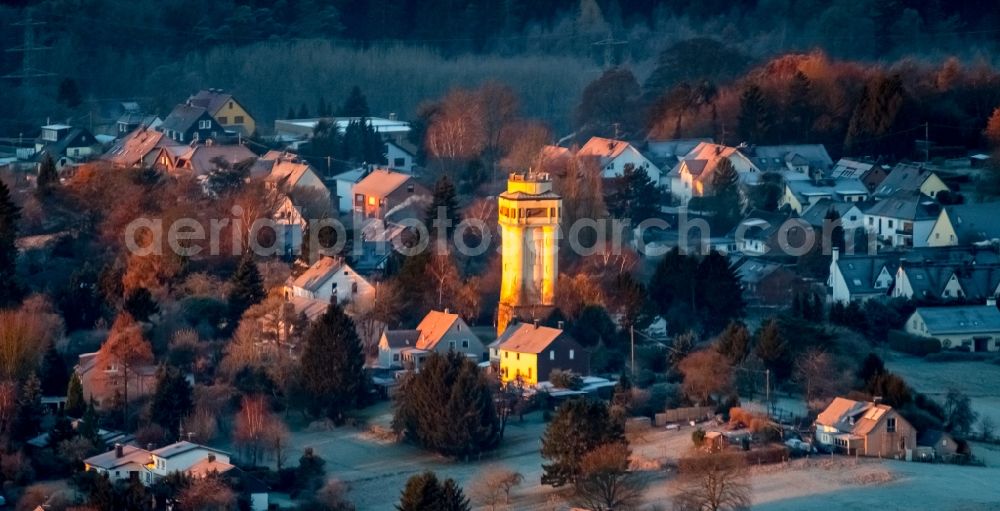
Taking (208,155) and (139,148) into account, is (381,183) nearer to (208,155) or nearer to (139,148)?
(208,155)

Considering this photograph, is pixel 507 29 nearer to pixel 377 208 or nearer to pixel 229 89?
pixel 229 89

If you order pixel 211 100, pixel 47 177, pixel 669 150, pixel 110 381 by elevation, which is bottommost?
pixel 110 381

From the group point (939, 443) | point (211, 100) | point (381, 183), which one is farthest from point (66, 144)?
point (939, 443)

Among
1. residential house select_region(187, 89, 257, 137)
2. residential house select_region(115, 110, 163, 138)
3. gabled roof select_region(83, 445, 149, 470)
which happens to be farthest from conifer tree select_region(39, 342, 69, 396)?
residential house select_region(187, 89, 257, 137)

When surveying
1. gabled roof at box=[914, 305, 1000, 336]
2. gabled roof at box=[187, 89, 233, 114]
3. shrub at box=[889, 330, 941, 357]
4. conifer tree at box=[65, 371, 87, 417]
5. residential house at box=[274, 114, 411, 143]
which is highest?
gabled roof at box=[187, 89, 233, 114]

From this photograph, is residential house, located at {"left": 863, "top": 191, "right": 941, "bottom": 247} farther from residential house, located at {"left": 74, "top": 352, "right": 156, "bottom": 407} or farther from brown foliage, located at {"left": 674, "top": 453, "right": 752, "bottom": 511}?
residential house, located at {"left": 74, "top": 352, "right": 156, "bottom": 407}

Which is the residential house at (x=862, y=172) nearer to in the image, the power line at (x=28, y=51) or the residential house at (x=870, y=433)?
the residential house at (x=870, y=433)

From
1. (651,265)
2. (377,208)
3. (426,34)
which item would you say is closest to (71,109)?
(426,34)

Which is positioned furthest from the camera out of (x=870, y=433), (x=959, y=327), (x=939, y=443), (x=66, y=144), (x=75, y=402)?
(x=66, y=144)
